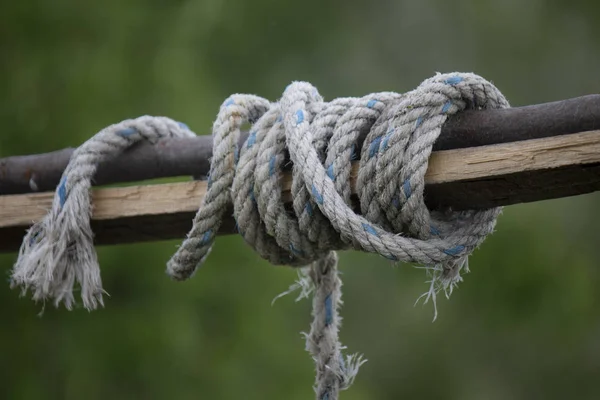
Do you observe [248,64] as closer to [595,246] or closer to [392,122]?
[595,246]

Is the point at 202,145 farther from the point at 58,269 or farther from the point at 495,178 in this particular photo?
the point at 495,178

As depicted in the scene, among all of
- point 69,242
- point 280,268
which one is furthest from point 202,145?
point 280,268

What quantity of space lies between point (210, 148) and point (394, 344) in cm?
202

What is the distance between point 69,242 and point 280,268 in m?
1.42

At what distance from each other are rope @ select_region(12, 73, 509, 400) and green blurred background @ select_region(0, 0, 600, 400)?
1.20 m

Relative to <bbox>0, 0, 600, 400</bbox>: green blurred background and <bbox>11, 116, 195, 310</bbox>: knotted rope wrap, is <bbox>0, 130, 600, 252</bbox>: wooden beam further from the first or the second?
<bbox>0, 0, 600, 400</bbox>: green blurred background

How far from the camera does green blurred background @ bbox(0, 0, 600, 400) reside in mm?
2164

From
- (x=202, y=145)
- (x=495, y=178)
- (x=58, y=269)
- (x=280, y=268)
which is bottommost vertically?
(x=280, y=268)

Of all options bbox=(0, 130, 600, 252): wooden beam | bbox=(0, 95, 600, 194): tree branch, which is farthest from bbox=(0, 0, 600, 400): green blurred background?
bbox=(0, 130, 600, 252): wooden beam

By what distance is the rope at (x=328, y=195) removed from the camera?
0.73 metres

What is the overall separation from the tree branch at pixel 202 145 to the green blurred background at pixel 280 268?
1049 mm

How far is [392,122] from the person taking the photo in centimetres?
75

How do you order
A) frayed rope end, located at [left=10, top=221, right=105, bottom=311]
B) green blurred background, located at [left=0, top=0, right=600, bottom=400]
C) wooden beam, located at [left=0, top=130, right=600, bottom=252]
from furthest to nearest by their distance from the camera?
green blurred background, located at [left=0, top=0, right=600, bottom=400], frayed rope end, located at [left=10, top=221, right=105, bottom=311], wooden beam, located at [left=0, top=130, right=600, bottom=252]

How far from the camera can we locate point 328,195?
0.73m
